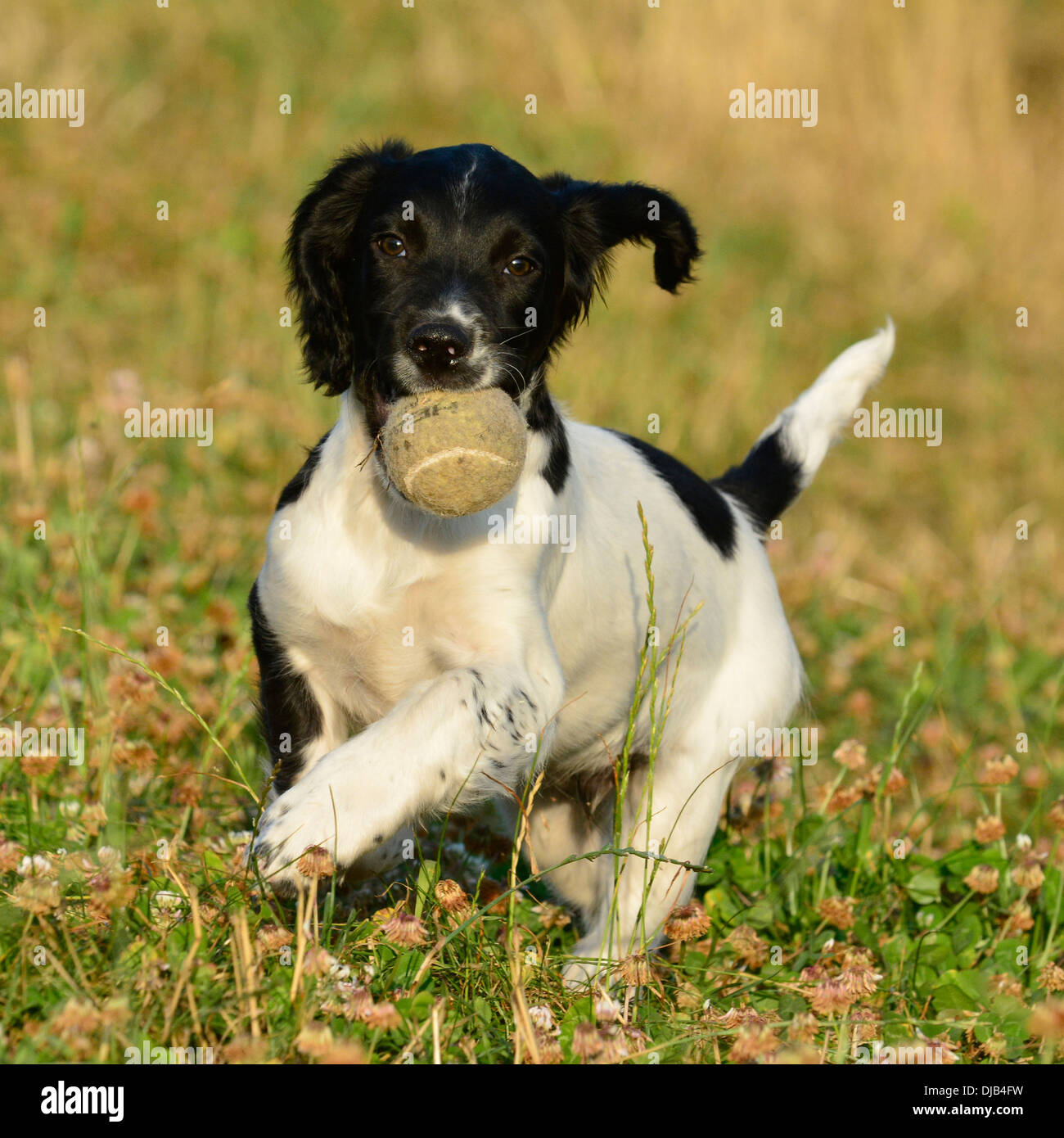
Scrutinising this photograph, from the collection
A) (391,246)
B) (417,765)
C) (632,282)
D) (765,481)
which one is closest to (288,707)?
(417,765)

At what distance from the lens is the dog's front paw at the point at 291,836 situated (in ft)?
7.61

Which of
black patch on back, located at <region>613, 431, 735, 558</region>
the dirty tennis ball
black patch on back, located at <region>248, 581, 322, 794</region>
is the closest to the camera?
the dirty tennis ball

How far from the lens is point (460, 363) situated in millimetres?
2619

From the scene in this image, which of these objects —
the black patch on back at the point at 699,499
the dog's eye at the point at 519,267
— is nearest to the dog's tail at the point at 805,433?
the black patch on back at the point at 699,499

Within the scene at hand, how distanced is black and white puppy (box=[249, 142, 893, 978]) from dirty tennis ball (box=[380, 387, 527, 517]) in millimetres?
63

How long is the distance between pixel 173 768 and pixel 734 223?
22.9 feet

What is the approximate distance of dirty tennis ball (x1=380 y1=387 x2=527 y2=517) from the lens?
256cm

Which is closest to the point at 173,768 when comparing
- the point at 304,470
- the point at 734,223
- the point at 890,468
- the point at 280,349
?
the point at 304,470

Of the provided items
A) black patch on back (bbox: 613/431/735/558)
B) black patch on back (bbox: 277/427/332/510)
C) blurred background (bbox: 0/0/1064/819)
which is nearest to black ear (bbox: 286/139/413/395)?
black patch on back (bbox: 277/427/332/510)

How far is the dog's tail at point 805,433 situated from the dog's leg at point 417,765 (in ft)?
4.51

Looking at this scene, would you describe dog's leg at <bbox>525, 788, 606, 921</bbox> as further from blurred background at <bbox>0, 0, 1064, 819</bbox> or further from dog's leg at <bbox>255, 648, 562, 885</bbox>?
dog's leg at <bbox>255, 648, 562, 885</bbox>

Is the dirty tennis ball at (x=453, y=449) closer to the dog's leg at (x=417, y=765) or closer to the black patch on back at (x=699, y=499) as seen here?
the dog's leg at (x=417, y=765)

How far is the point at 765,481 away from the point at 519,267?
130 cm

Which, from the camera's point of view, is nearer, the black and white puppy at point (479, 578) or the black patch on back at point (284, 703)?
the black and white puppy at point (479, 578)
